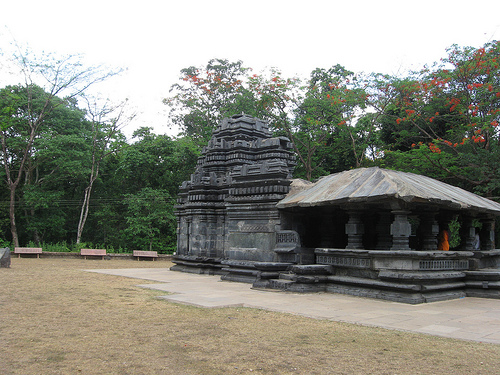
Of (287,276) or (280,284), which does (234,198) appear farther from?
(280,284)

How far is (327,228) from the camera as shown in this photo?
43.5ft

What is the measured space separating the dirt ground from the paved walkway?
52 centimetres

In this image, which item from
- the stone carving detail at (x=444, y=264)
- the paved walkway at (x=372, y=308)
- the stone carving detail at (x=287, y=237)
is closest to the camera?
the paved walkway at (x=372, y=308)

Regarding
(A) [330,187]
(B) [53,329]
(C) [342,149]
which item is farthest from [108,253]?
(B) [53,329]

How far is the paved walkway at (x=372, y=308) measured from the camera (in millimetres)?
6531

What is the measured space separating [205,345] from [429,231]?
8.38 metres

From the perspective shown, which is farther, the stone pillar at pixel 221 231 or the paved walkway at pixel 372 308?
the stone pillar at pixel 221 231

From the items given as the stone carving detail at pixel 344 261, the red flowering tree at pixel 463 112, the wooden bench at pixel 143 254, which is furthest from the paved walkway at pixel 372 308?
the wooden bench at pixel 143 254

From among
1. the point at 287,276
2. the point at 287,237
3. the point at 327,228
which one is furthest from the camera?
the point at 327,228

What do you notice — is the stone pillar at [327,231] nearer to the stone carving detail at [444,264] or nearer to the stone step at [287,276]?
the stone step at [287,276]

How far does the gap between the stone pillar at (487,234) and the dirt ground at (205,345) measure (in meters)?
9.12

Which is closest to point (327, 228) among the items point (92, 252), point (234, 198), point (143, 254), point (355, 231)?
point (355, 231)

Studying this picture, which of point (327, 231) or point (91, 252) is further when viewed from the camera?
point (91, 252)

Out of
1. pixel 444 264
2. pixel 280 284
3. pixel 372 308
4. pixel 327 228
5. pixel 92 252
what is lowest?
pixel 372 308
